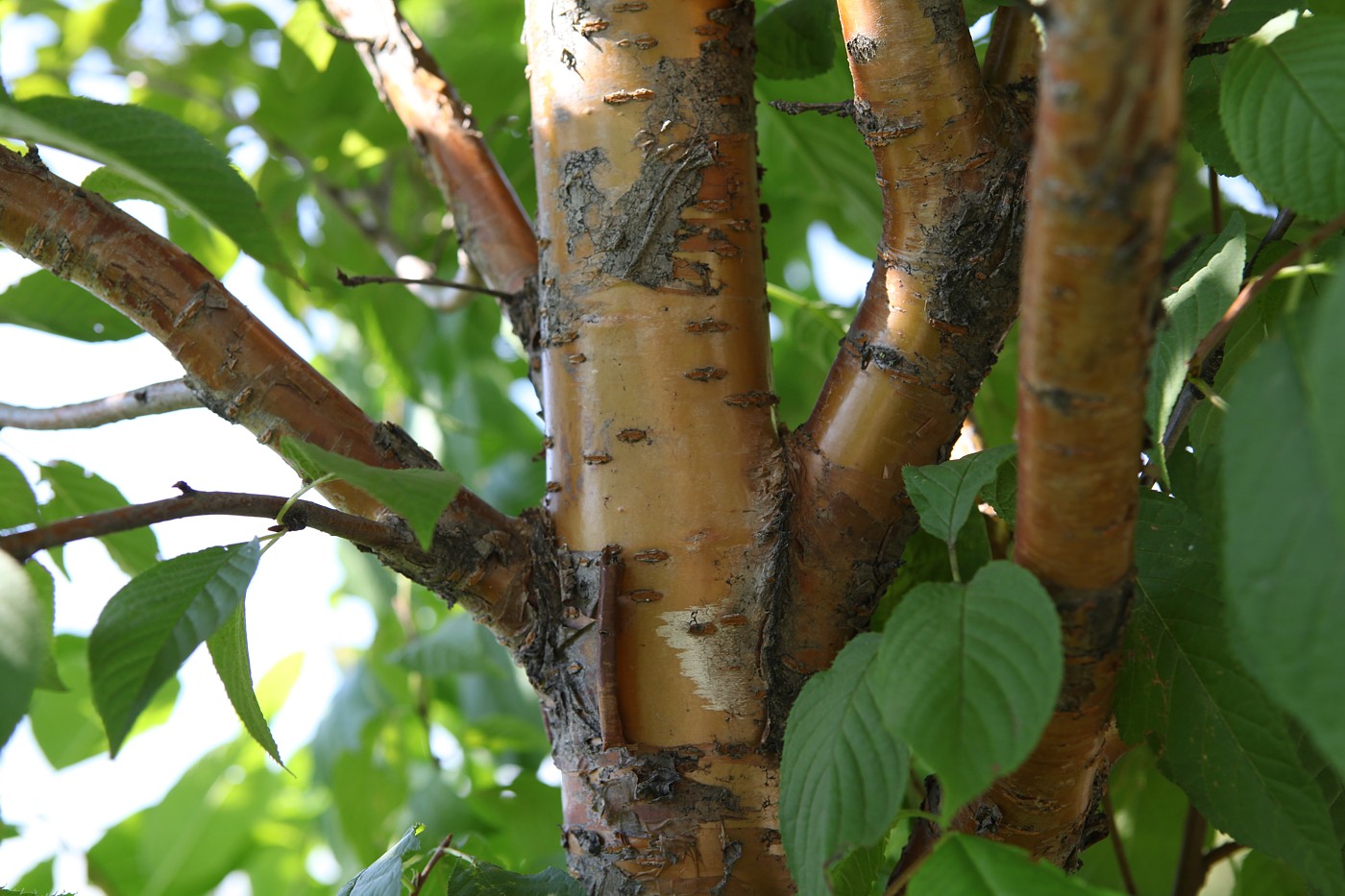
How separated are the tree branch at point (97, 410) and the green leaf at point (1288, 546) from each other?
0.39m

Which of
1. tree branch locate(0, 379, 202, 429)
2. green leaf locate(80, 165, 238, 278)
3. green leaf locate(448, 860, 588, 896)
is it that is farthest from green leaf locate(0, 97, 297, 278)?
green leaf locate(448, 860, 588, 896)

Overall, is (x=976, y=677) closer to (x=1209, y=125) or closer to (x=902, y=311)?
(x=902, y=311)

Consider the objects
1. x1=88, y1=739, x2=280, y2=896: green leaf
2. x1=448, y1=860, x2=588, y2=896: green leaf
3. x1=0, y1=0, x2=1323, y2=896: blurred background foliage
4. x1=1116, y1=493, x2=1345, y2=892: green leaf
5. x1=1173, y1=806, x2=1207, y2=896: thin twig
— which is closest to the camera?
x1=1116, y1=493, x2=1345, y2=892: green leaf

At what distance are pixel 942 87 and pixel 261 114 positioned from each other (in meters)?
0.65

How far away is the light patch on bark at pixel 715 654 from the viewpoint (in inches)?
15.6

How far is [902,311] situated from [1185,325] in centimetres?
11

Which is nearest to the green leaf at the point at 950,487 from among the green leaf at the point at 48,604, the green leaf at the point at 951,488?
the green leaf at the point at 951,488

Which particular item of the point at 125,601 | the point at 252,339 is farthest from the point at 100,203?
the point at 125,601

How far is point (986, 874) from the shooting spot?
0.25 metres

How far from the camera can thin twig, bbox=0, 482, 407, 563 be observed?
27 centimetres

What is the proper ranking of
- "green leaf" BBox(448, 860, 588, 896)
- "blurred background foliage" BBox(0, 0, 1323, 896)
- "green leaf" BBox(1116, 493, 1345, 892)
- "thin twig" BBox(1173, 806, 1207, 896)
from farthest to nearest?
1. "blurred background foliage" BBox(0, 0, 1323, 896)
2. "thin twig" BBox(1173, 806, 1207, 896)
3. "green leaf" BBox(448, 860, 588, 896)
4. "green leaf" BBox(1116, 493, 1345, 892)

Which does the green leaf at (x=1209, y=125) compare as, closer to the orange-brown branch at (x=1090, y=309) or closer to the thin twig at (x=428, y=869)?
the orange-brown branch at (x=1090, y=309)

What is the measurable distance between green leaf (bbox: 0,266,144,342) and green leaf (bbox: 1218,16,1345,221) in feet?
1.55

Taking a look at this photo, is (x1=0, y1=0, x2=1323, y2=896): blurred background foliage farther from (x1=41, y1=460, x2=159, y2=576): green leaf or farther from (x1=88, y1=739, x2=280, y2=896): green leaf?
(x1=41, y1=460, x2=159, y2=576): green leaf
